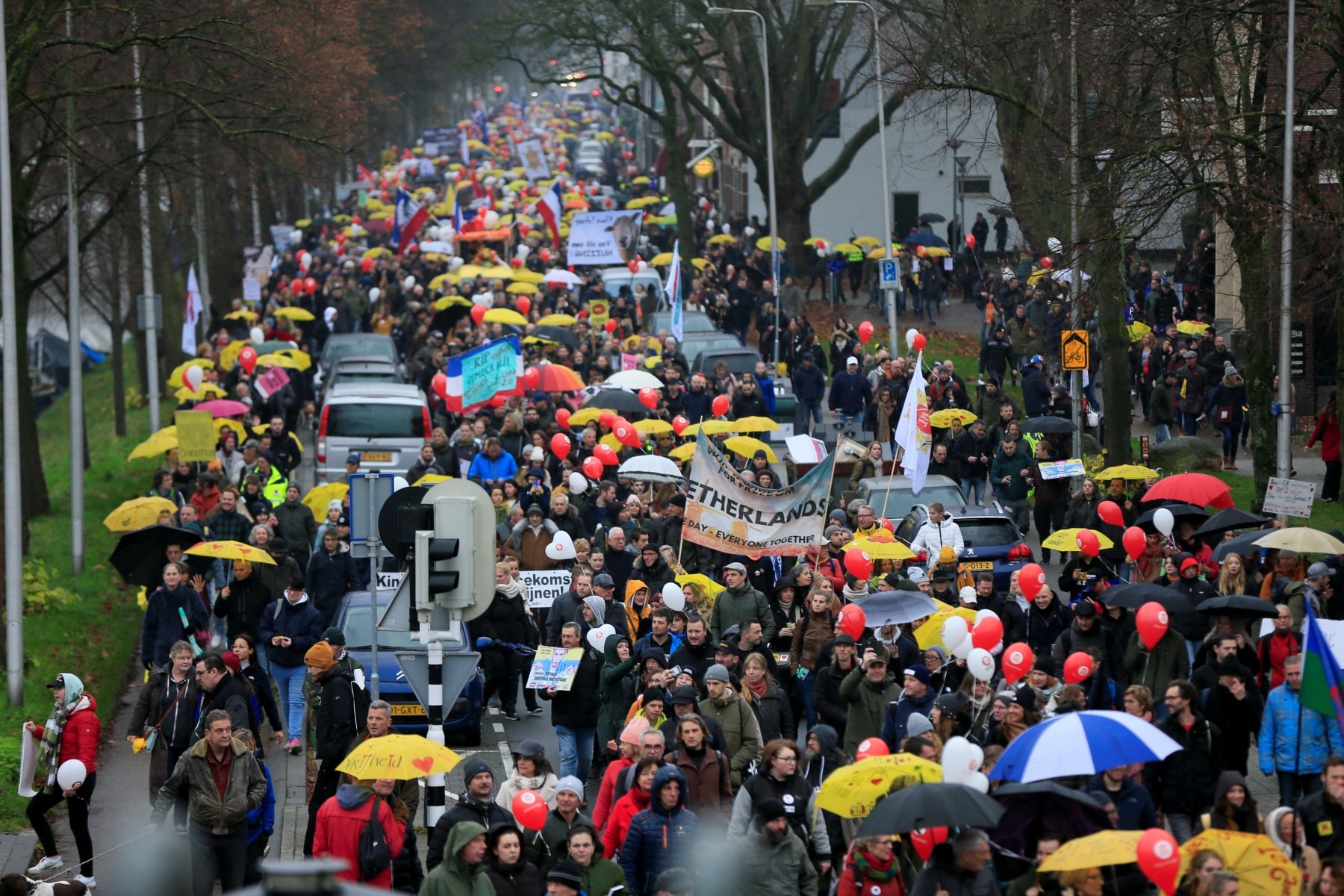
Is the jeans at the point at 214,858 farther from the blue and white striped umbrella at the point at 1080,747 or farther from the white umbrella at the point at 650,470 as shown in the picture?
the white umbrella at the point at 650,470

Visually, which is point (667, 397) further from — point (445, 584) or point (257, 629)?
point (445, 584)

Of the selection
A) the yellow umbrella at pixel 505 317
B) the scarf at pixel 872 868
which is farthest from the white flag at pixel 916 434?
the yellow umbrella at pixel 505 317

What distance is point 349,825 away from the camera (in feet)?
34.2

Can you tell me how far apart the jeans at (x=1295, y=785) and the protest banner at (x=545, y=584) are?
7.49 m

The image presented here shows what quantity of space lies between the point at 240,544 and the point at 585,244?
82.7ft

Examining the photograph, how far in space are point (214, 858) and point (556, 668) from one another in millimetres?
3816

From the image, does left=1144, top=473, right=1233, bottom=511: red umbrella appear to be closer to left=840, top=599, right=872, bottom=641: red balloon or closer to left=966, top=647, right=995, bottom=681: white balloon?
left=840, top=599, right=872, bottom=641: red balloon

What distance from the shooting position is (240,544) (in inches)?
661

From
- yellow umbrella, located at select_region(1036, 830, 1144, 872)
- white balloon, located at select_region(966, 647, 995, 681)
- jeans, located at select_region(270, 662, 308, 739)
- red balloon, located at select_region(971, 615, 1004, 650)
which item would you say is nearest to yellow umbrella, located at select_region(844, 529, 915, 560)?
red balloon, located at select_region(971, 615, 1004, 650)

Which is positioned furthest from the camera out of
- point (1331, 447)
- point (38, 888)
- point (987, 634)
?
point (1331, 447)

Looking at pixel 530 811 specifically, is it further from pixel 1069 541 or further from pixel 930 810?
pixel 1069 541

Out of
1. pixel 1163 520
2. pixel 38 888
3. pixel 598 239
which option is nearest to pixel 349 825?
pixel 38 888

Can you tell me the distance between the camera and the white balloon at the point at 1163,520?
57.4ft

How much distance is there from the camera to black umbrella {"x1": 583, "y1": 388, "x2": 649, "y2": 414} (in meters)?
26.6
